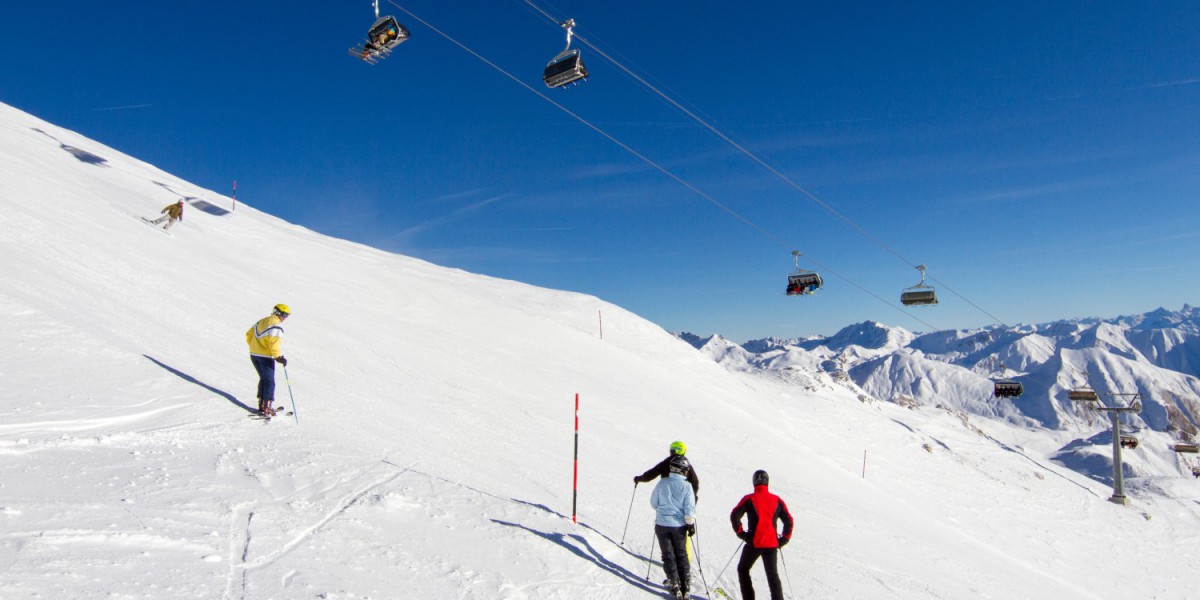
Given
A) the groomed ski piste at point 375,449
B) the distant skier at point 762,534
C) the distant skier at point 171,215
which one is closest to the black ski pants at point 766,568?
the distant skier at point 762,534

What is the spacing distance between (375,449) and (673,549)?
5182 millimetres

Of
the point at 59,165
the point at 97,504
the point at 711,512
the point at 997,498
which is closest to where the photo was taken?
the point at 97,504

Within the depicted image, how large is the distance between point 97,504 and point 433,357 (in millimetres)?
13741

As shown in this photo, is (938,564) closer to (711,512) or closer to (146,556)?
(711,512)

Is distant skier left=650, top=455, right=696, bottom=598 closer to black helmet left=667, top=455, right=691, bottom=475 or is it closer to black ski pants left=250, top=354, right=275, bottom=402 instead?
black helmet left=667, top=455, right=691, bottom=475

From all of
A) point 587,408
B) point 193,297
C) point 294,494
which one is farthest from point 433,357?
point 294,494

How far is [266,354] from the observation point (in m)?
10.2

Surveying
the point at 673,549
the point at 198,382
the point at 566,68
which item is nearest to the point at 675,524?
the point at 673,549

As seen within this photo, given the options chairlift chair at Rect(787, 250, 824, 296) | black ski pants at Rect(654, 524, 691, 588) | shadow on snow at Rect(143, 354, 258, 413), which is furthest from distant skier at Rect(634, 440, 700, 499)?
chairlift chair at Rect(787, 250, 824, 296)

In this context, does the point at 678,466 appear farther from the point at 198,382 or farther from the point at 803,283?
the point at 803,283

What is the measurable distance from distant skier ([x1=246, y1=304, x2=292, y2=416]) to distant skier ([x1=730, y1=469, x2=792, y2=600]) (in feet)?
25.4

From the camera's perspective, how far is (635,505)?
11.3 m

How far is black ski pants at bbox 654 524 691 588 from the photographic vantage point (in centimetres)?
729

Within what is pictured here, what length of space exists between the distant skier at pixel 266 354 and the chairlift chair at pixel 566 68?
7999mm
